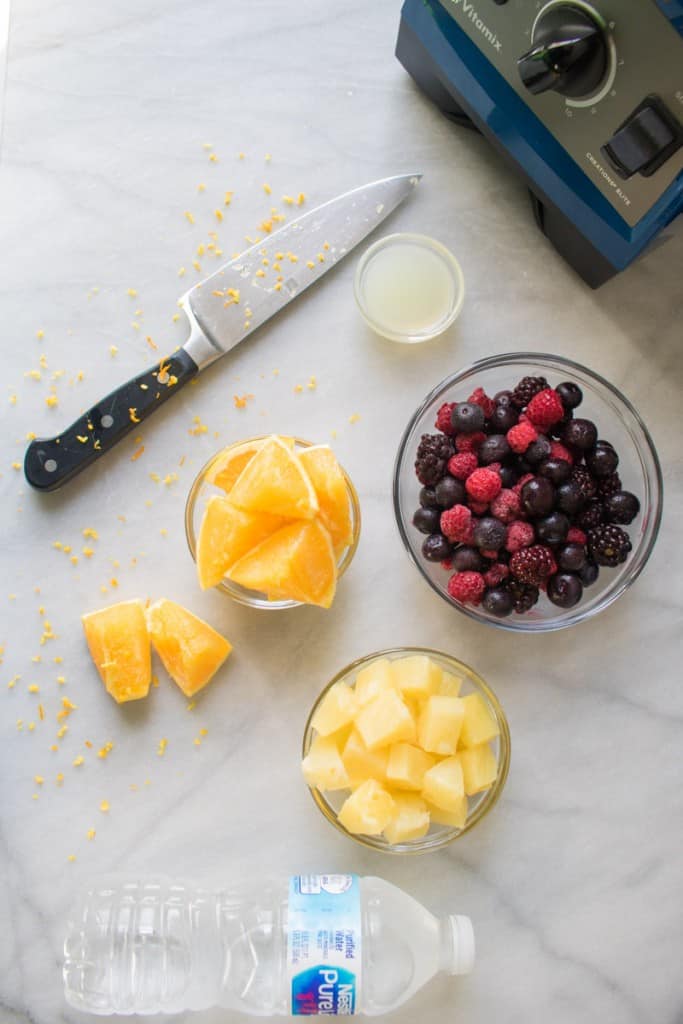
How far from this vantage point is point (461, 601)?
1.37m

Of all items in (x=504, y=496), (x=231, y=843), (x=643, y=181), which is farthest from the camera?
(x=231, y=843)

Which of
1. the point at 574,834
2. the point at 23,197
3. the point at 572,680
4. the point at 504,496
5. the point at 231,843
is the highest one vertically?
the point at 23,197

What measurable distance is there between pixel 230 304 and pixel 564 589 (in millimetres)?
714

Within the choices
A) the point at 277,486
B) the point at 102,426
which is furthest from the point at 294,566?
the point at 102,426

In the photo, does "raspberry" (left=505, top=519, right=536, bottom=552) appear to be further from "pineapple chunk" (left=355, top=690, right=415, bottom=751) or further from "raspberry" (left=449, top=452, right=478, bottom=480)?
"pineapple chunk" (left=355, top=690, right=415, bottom=751)

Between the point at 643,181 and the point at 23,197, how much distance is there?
3.37ft

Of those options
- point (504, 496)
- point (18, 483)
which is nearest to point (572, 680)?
point (504, 496)

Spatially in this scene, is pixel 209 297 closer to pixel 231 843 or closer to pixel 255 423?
pixel 255 423

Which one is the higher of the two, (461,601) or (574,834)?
(461,601)

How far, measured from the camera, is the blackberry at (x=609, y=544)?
1.35 metres

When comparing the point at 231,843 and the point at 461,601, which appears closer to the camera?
the point at 461,601

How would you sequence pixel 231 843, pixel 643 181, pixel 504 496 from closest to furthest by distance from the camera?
pixel 643 181, pixel 504 496, pixel 231 843

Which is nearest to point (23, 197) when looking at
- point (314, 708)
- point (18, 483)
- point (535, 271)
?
point (18, 483)

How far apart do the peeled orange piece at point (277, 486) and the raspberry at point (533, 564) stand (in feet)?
1.00
